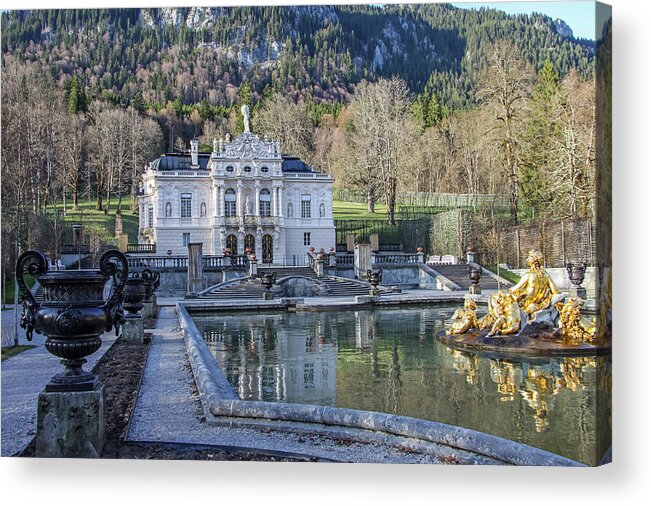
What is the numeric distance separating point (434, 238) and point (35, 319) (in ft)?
121

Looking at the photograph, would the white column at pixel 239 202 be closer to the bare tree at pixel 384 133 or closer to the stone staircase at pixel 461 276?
the bare tree at pixel 384 133

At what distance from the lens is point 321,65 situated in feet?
101

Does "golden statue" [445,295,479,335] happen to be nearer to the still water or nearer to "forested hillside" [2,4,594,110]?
the still water

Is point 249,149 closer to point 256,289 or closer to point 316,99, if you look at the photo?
point 316,99

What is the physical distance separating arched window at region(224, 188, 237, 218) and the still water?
1107 inches

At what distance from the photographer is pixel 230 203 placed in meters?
42.9

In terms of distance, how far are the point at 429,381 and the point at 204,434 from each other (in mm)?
3661

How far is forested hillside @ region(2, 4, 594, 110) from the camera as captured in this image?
1105 centimetres

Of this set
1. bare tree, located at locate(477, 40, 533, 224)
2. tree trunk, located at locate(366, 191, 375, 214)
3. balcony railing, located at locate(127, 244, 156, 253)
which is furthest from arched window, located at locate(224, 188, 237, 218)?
bare tree, located at locate(477, 40, 533, 224)

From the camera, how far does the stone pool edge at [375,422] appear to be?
5465 millimetres

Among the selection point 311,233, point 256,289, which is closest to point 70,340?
point 256,289

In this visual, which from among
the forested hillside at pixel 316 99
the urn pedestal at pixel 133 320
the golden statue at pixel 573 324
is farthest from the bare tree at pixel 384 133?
the golden statue at pixel 573 324

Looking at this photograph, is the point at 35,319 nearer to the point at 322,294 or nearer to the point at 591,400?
the point at 591,400

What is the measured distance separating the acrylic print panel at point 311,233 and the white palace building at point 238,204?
0.47ft
